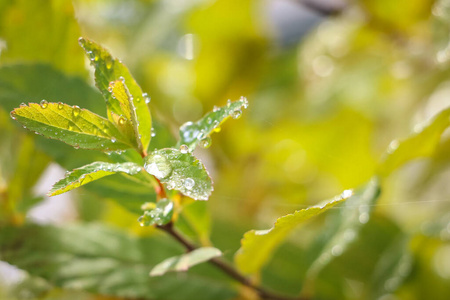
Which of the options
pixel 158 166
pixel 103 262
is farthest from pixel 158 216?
pixel 103 262

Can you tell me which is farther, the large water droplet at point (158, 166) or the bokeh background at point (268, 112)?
the bokeh background at point (268, 112)

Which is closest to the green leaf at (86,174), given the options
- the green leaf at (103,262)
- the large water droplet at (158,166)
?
the large water droplet at (158,166)

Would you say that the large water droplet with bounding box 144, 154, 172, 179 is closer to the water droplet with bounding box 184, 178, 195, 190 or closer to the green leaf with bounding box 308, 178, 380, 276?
the water droplet with bounding box 184, 178, 195, 190

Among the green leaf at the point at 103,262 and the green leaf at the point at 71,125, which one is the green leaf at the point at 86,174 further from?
the green leaf at the point at 103,262

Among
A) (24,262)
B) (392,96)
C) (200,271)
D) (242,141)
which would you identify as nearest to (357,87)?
(392,96)

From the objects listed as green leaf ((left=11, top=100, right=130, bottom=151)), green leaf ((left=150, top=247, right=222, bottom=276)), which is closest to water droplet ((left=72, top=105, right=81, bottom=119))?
green leaf ((left=11, top=100, right=130, bottom=151))

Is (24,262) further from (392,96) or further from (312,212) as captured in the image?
(392,96)
